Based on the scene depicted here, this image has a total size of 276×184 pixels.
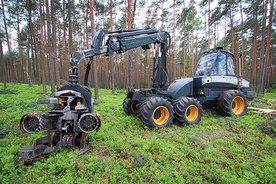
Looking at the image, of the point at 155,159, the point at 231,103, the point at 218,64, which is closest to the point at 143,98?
the point at 155,159

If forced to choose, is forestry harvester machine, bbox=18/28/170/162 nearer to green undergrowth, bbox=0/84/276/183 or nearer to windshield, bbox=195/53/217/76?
green undergrowth, bbox=0/84/276/183

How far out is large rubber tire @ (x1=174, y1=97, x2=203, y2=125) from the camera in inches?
186

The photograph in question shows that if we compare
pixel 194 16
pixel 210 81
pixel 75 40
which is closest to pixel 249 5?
pixel 194 16

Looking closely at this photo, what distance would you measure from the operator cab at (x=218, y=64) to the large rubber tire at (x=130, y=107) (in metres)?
3.02

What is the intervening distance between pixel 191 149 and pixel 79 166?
90.9 inches

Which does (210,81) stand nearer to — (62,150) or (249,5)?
(62,150)

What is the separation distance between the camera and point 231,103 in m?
5.57

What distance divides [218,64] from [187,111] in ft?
7.51

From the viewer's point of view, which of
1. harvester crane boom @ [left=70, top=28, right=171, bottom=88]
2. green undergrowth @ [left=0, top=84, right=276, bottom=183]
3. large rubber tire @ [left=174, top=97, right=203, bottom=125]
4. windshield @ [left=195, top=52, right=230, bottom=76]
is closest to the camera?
green undergrowth @ [left=0, top=84, right=276, bottom=183]

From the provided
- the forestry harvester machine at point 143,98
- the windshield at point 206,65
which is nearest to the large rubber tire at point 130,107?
the forestry harvester machine at point 143,98

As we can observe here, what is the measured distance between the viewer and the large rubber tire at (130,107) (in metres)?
5.95

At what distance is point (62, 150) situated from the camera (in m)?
3.10

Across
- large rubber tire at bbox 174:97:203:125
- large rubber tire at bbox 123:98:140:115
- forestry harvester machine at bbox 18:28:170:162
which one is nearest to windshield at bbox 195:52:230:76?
large rubber tire at bbox 174:97:203:125

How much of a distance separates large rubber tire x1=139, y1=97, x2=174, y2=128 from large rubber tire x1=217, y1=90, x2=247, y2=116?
2312 millimetres
